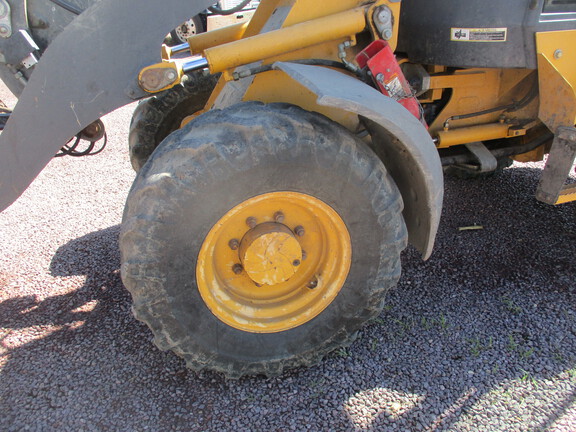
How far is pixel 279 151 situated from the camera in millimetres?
2121

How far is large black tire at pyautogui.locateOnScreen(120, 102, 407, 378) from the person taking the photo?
6.84ft

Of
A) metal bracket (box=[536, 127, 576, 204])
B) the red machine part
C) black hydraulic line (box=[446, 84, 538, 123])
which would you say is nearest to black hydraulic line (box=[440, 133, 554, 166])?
black hydraulic line (box=[446, 84, 538, 123])

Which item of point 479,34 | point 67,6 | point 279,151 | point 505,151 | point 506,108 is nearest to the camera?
point 279,151

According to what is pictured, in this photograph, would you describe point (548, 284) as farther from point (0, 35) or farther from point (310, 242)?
point (0, 35)

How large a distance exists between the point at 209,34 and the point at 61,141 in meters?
1.44

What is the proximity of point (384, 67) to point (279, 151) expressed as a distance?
2.40 feet

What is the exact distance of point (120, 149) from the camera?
5996mm

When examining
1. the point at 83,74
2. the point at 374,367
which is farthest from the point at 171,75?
the point at 374,367

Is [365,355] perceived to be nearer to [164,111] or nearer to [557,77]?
[557,77]

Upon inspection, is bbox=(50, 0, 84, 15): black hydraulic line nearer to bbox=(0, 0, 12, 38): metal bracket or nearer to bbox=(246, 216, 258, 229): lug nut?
bbox=(0, 0, 12, 38): metal bracket

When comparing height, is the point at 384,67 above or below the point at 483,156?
above

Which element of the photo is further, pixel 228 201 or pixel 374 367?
pixel 374 367

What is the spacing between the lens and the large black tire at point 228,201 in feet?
6.84

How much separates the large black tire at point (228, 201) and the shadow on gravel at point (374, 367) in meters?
0.24
